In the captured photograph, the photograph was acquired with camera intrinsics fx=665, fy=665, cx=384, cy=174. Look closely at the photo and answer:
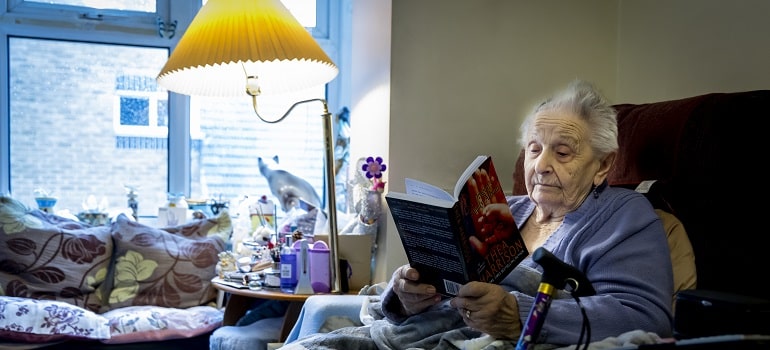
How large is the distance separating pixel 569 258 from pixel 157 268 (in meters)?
1.83

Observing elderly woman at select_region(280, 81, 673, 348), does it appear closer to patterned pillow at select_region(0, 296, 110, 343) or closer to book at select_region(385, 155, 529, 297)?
book at select_region(385, 155, 529, 297)

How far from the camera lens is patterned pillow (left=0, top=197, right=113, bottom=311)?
98.1 inches

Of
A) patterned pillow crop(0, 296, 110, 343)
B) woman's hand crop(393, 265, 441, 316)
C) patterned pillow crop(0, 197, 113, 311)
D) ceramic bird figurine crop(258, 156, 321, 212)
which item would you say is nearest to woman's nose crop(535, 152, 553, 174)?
woman's hand crop(393, 265, 441, 316)

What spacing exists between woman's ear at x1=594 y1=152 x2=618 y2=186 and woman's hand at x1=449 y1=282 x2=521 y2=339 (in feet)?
1.36

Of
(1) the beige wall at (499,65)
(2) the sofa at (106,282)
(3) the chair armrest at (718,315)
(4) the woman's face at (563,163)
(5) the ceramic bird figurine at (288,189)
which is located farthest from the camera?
(5) the ceramic bird figurine at (288,189)

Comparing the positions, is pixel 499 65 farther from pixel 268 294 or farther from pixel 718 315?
pixel 718 315

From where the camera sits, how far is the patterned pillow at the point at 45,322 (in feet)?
7.30

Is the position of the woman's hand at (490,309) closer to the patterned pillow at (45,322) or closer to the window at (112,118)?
the patterned pillow at (45,322)

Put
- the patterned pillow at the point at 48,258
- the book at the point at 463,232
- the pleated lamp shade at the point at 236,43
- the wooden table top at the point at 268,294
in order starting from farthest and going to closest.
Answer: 1. the patterned pillow at the point at 48,258
2. the wooden table top at the point at 268,294
3. the pleated lamp shade at the point at 236,43
4. the book at the point at 463,232

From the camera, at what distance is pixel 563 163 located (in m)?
1.45

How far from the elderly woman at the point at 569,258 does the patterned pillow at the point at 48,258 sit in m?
1.52

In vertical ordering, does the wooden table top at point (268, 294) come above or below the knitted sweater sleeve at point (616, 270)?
below

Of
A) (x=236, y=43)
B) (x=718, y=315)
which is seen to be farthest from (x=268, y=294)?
(x=718, y=315)

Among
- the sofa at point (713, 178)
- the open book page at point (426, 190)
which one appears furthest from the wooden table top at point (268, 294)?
the sofa at point (713, 178)
